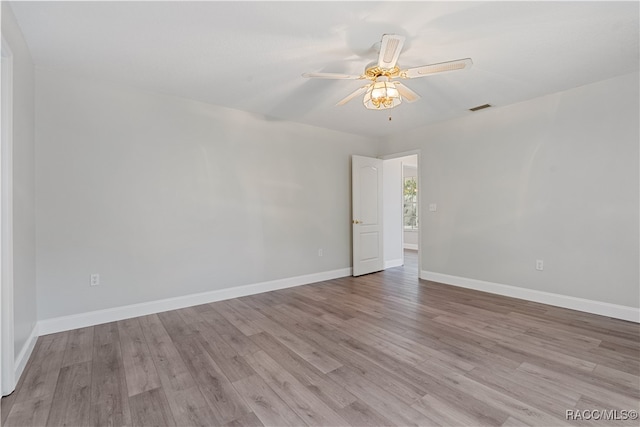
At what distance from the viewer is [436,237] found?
15.5ft

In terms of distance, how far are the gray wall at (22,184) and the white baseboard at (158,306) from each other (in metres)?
0.26

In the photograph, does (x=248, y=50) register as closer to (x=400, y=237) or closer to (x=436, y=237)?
(x=436, y=237)

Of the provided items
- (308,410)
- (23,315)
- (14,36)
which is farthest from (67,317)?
(308,410)

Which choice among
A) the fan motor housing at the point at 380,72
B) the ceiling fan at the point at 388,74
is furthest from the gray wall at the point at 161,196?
the fan motor housing at the point at 380,72

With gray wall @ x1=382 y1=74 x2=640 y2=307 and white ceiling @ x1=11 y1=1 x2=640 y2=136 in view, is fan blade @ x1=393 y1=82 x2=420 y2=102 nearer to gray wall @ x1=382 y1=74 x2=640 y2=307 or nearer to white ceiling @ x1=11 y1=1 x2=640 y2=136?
white ceiling @ x1=11 y1=1 x2=640 y2=136

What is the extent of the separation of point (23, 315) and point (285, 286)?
279cm

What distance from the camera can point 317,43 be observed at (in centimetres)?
238

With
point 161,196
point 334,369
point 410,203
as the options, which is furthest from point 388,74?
point 410,203

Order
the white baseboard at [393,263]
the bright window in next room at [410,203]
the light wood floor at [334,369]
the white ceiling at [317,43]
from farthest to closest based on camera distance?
1. the bright window in next room at [410,203]
2. the white baseboard at [393,263]
3. the white ceiling at [317,43]
4. the light wood floor at [334,369]

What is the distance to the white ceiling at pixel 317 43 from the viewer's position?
2.00 metres

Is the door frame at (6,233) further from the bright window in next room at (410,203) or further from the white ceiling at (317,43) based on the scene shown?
the bright window in next room at (410,203)

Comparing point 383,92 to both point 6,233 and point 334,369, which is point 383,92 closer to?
point 334,369

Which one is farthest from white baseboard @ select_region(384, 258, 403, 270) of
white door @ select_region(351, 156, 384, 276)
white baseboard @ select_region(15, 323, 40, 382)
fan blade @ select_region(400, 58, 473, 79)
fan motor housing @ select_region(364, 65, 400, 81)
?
white baseboard @ select_region(15, 323, 40, 382)

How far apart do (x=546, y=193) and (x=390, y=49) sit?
9.55 feet
